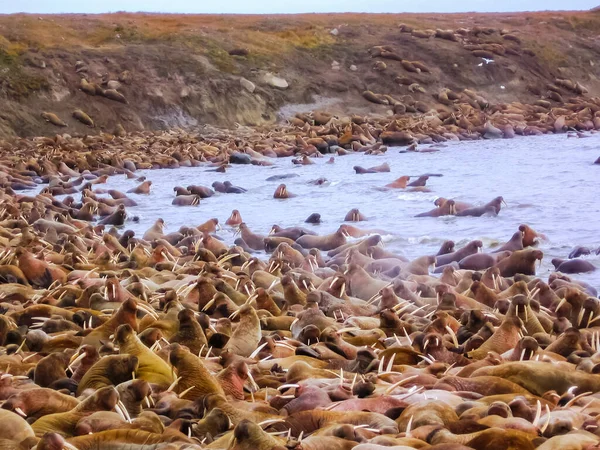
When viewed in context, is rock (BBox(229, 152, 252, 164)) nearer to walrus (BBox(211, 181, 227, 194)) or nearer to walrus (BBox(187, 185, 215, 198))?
walrus (BBox(211, 181, 227, 194))

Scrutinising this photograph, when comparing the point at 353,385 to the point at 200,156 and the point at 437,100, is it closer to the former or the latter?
the point at 200,156

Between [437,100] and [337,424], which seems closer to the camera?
[337,424]

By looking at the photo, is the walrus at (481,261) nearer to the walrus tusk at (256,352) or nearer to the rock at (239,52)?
the walrus tusk at (256,352)

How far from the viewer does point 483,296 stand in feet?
28.0

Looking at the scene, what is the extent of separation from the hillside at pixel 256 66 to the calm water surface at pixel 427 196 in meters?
7.76

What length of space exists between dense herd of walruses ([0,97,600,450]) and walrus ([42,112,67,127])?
16.7 metres

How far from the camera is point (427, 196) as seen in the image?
18.3 meters

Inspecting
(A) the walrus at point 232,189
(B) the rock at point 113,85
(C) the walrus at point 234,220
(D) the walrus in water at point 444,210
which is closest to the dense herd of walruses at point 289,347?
(C) the walrus at point 234,220

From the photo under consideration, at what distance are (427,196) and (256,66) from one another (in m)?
18.4

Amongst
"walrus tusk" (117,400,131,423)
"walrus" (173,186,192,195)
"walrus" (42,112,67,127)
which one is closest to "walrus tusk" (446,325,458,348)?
"walrus tusk" (117,400,131,423)

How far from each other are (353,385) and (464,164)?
1899 cm

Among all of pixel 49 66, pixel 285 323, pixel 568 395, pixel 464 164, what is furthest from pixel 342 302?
pixel 49 66

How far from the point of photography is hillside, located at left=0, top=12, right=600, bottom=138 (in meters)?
30.5

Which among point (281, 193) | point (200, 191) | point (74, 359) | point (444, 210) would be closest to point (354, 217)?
point (444, 210)
